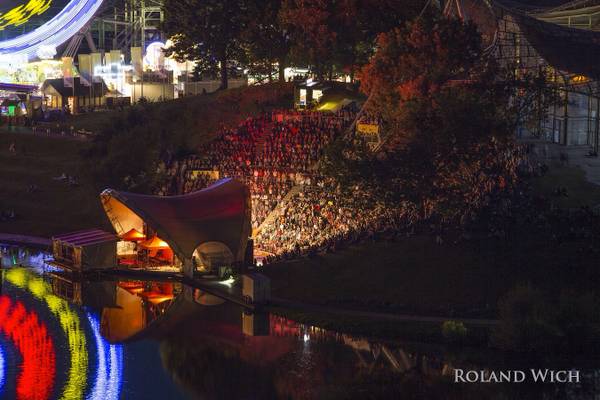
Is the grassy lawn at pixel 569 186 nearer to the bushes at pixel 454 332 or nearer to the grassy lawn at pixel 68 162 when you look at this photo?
the bushes at pixel 454 332

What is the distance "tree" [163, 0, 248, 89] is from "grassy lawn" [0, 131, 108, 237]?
10.7 metres

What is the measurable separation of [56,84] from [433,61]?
4616cm

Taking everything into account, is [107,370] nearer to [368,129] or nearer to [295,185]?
[295,185]

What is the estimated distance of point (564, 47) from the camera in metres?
56.1

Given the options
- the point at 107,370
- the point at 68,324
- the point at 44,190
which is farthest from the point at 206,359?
the point at 44,190

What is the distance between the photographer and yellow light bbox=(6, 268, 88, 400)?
123 feet

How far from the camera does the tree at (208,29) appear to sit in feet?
262

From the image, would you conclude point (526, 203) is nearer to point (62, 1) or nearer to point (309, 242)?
point (309, 242)

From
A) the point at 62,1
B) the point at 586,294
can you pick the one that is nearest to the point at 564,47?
the point at 586,294

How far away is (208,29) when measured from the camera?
81062mm

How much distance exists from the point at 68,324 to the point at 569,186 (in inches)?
889

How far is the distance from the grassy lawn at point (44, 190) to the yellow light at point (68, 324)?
1013 centimetres

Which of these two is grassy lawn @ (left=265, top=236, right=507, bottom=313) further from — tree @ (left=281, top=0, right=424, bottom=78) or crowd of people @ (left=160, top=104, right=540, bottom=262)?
tree @ (left=281, top=0, right=424, bottom=78)

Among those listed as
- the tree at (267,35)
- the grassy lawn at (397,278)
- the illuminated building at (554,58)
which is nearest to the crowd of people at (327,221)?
the grassy lawn at (397,278)
